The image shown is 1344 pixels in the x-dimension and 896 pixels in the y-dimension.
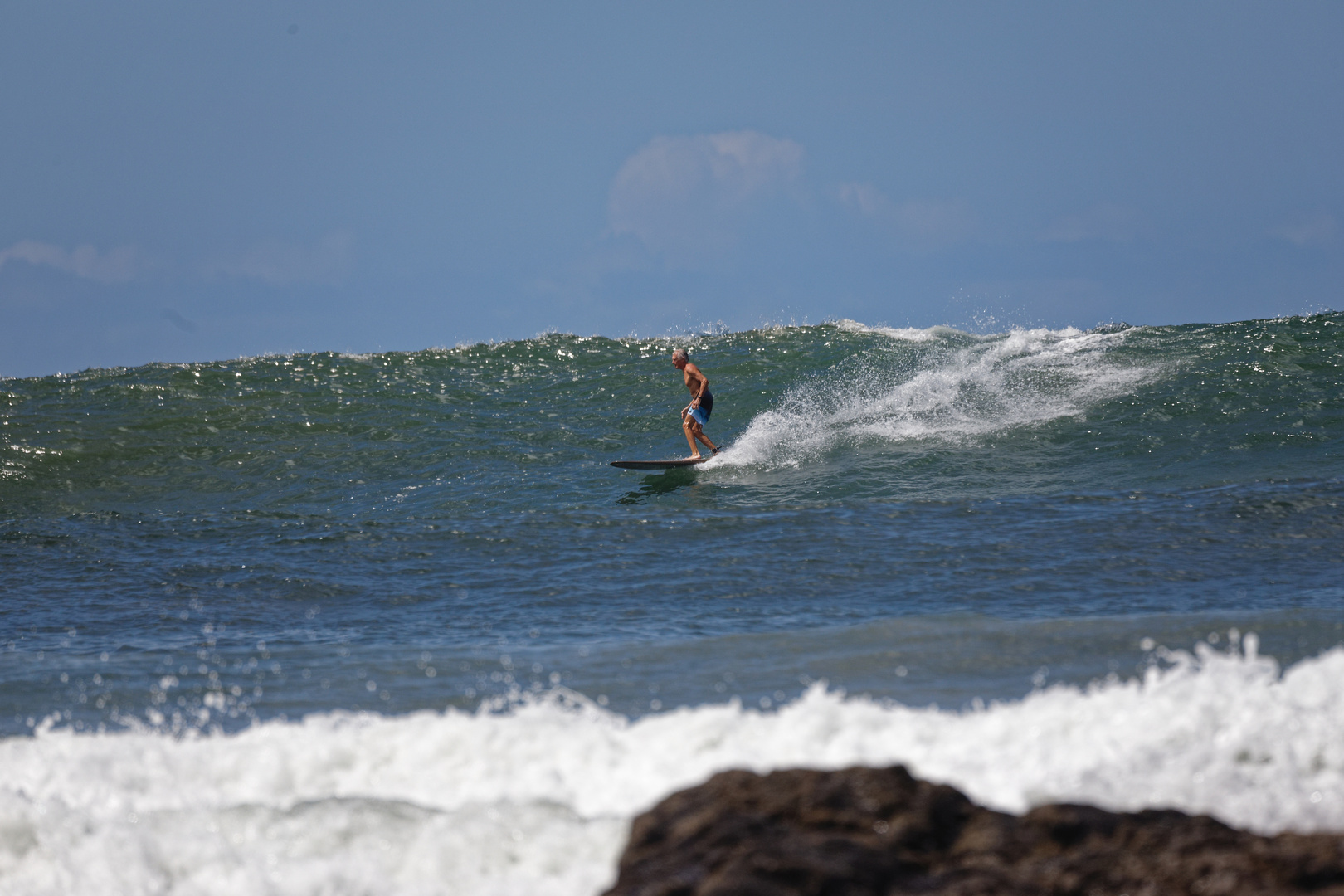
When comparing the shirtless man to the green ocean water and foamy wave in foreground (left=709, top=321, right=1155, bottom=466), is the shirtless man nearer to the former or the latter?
foamy wave in foreground (left=709, top=321, right=1155, bottom=466)

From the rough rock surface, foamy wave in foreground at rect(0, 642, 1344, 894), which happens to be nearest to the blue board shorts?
foamy wave in foreground at rect(0, 642, 1344, 894)

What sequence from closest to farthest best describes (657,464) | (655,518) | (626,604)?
1. (626,604)
2. (655,518)
3. (657,464)

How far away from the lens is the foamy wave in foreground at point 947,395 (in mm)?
15914

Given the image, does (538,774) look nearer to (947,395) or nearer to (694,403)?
(694,403)

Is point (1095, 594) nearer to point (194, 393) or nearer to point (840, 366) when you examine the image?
point (840, 366)

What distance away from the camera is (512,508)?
13109mm

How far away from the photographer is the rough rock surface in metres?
2.92

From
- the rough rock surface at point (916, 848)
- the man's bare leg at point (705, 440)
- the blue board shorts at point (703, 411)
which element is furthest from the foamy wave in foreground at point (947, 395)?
the rough rock surface at point (916, 848)

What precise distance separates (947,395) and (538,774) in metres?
14.4

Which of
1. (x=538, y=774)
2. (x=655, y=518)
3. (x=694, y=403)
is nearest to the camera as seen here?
(x=538, y=774)

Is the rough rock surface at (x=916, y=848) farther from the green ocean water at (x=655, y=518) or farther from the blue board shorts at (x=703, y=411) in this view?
the blue board shorts at (x=703, y=411)

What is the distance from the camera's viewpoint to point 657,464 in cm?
1493

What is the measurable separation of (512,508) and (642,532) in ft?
8.07

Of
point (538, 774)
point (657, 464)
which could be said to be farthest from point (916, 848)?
point (657, 464)
